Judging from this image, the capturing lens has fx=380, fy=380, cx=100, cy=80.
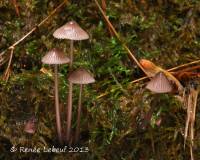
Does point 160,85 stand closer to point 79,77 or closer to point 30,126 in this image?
point 79,77

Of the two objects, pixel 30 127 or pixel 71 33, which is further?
pixel 30 127

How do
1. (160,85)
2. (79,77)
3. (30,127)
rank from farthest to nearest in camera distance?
(30,127), (79,77), (160,85)

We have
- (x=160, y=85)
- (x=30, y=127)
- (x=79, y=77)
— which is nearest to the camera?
(x=160, y=85)

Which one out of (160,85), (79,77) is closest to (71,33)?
(79,77)

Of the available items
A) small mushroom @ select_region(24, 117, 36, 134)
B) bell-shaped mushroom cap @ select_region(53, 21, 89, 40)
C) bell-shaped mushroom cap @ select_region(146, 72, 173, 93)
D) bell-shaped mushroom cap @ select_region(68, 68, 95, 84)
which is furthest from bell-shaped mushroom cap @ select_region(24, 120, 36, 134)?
bell-shaped mushroom cap @ select_region(146, 72, 173, 93)

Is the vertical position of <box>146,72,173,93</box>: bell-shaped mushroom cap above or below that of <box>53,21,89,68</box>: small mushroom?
below

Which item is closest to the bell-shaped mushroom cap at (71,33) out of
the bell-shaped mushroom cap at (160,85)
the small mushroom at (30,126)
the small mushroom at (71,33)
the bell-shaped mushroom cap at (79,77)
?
the small mushroom at (71,33)

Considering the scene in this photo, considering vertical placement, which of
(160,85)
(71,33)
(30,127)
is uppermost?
(71,33)

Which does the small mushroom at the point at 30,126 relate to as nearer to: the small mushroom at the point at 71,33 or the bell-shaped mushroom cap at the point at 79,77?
the bell-shaped mushroom cap at the point at 79,77

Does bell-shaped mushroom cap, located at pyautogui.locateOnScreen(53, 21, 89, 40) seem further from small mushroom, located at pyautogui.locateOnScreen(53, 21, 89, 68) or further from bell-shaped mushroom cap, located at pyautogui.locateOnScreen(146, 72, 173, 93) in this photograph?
bell-shaped mushroom cap, located at pyautogui.locateOnScreen(146, 72, 173, 93)

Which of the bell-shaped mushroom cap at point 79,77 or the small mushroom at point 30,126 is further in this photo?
the small mushroom at point 30,126

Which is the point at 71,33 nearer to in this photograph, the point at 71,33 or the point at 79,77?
the point at 71,33

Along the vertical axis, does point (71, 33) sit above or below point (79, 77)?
above
